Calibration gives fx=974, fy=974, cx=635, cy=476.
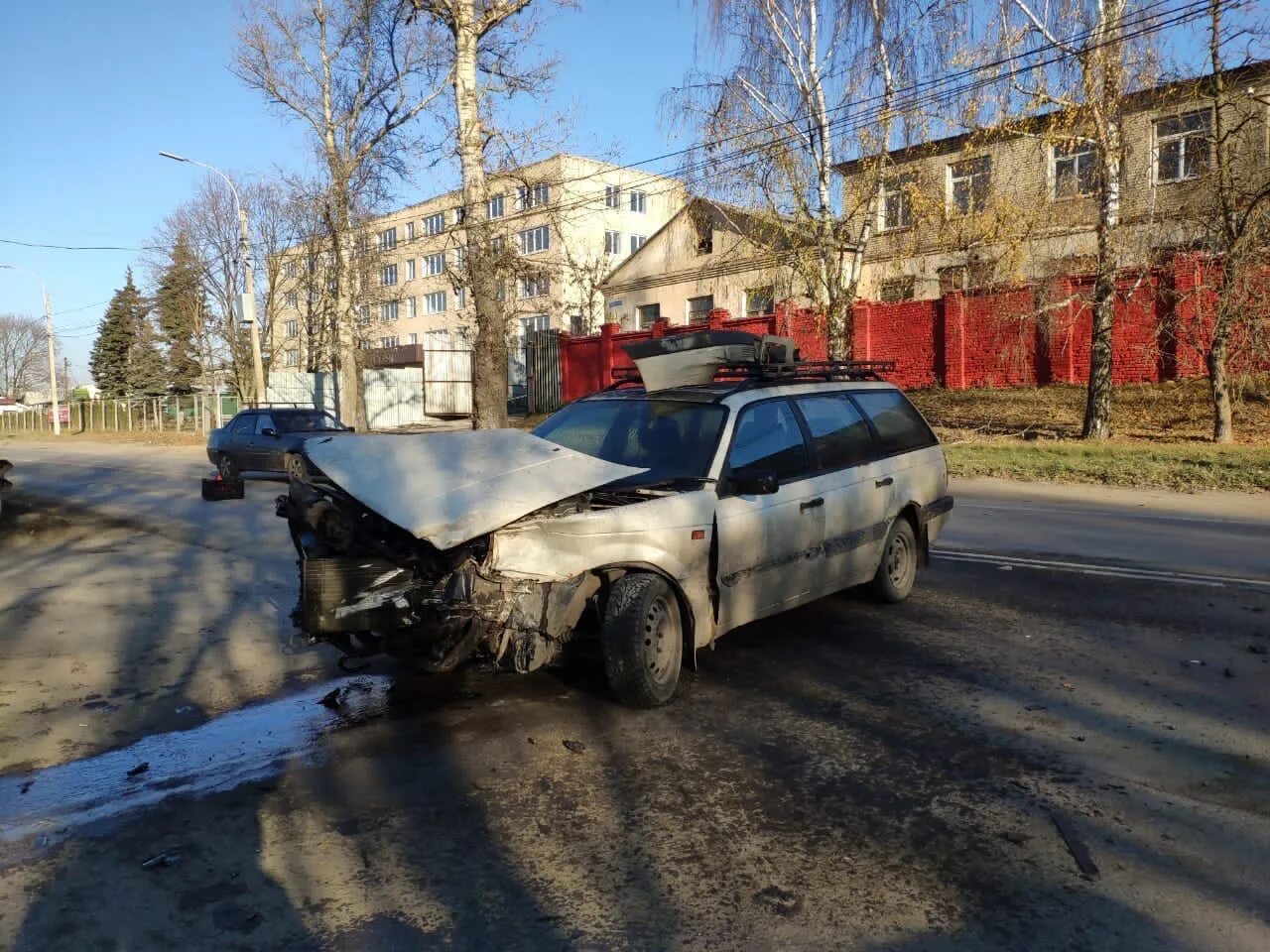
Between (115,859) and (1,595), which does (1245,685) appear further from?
(1,595)

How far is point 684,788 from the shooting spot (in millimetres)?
4141

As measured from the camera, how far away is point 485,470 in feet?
16.4

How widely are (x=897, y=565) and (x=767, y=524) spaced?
1.96m

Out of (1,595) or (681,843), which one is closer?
(681,843)

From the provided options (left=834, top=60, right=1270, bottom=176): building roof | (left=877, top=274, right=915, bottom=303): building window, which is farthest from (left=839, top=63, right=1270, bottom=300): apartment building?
(left=877, top=274, right=915, bottom=303): building window

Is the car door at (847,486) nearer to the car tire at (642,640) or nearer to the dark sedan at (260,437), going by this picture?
the car tire at (642,640)

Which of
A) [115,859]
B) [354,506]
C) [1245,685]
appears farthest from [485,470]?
[1245,685]

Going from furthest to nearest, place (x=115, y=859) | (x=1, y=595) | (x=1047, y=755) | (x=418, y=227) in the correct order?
(x=418, y=227)
(x=1, y=595)
(x=1047, y=755)
(x=115, y=859)

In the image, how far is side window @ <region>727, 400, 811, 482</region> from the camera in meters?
5.76

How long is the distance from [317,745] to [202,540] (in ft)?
24.5

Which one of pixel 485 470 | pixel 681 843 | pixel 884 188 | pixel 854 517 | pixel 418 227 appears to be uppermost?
pixel 418 227

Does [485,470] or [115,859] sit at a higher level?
[485,470]

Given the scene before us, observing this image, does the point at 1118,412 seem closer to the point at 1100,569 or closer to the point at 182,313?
the point at 1100,569

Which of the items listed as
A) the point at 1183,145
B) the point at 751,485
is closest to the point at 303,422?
the point at 751,485
